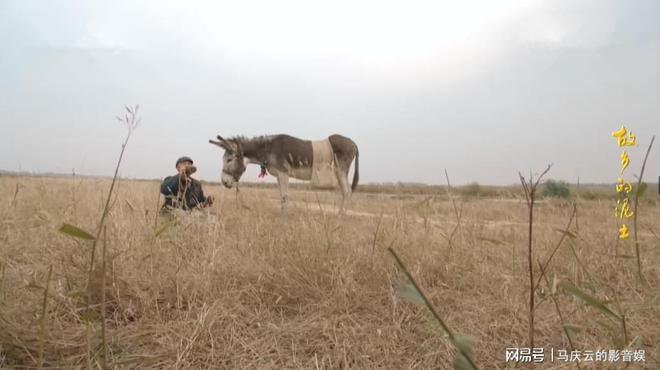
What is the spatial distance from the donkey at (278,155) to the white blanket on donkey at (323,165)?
51 mm

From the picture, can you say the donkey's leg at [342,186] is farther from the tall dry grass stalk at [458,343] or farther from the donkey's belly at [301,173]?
the tall dry grass stalk at [458,343]

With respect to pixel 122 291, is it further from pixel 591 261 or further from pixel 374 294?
pixel 591 261

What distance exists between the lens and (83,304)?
4.46 feet

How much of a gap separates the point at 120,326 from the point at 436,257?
5.89 ft

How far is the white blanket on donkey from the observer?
6.89 meters

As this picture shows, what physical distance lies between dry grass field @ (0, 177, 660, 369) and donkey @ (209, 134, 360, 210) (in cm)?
434

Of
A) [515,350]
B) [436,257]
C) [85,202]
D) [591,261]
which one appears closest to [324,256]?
[436,257]

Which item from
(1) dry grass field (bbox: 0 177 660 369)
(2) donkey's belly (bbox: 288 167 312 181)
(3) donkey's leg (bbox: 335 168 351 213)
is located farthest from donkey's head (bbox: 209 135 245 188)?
(1) dry grass field (bbox: 0 177 660 369)

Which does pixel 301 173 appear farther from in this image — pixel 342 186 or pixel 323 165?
pixel 342 186

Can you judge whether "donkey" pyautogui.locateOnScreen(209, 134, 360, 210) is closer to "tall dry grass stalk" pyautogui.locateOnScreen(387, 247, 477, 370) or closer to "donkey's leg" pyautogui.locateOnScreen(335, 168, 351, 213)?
"donkey's leg" pyautogui.locateOnScreen(335, 168, 351, 213)

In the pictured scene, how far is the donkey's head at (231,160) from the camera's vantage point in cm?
654

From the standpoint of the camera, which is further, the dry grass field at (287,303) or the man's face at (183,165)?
the man's face at (183,165)

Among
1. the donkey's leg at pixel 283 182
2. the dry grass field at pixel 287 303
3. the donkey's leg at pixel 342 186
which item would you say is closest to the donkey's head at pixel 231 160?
the donkey's leg at pixel 283 182

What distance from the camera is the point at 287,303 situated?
5.22 feet
